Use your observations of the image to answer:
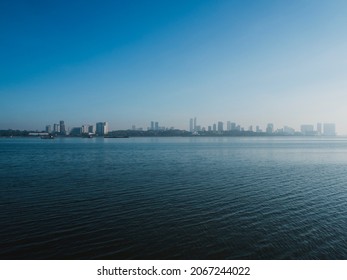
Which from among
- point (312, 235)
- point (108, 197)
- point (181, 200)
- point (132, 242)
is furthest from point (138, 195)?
point (312, 235)

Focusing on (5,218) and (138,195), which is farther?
(138,195)

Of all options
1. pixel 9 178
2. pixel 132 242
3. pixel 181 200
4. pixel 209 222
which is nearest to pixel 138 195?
pixel 181 200
